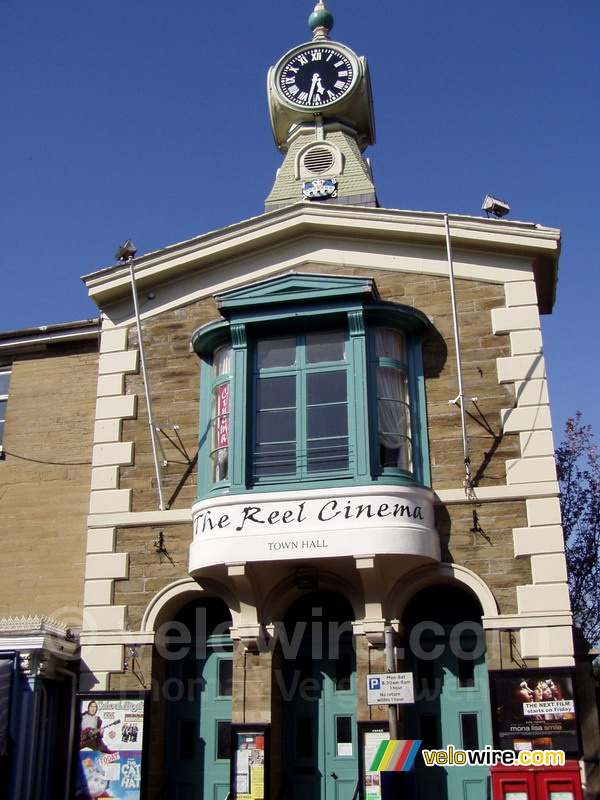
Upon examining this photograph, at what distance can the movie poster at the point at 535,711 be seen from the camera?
39.5 ft

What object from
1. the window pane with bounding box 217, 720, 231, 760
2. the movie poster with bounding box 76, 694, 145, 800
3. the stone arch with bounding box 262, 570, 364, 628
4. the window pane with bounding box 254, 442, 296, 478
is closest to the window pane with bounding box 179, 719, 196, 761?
the window pane with bounding box 217, 720, 231, 760

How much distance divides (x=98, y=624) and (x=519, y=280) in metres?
8.49

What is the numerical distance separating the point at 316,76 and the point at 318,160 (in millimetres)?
2709

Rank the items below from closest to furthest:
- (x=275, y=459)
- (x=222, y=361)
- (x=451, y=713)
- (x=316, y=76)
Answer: (x=451, y=713), (x=275, y=459), (x=222, y=361), (x=316, y=76)

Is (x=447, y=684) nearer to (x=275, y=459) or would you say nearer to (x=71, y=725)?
(x=275, y=459)

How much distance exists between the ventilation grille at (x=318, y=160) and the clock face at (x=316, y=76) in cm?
153

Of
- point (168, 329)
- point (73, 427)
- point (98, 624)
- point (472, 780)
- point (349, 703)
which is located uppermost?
point (168, 329)

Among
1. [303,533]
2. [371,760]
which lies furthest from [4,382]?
[371,760]

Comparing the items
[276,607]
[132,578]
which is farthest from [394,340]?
[132,578]

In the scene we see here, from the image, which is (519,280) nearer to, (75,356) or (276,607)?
(276,607)

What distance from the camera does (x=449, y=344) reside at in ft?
48.0

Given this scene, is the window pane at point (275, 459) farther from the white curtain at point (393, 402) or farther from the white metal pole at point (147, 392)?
the white metal pole at point (147, 392)

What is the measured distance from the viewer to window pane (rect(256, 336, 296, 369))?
14.5 meters

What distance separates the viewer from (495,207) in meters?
15.2
